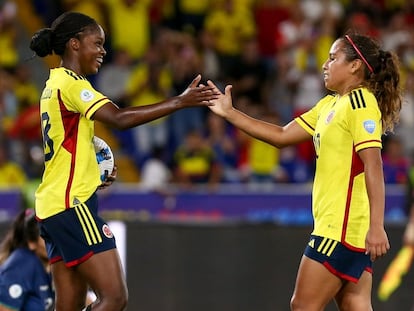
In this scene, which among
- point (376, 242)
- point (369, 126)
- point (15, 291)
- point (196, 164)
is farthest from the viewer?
point (196, 164)

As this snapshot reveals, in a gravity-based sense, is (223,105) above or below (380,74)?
below

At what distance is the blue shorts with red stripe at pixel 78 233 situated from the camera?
19.1ft

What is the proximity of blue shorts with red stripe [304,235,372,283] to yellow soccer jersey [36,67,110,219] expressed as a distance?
1207 millimetres

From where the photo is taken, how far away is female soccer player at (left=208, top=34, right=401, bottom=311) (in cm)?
572

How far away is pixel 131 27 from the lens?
13844mm

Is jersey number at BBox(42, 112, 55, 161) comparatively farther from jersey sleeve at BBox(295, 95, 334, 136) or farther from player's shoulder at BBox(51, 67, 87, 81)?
jersey sleeve at BBox(295, 95, 334, 136)

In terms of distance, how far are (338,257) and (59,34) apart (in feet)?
6.12

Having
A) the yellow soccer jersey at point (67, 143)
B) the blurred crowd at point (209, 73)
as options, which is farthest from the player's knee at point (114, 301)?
the blurred crowd at point (209, 73)

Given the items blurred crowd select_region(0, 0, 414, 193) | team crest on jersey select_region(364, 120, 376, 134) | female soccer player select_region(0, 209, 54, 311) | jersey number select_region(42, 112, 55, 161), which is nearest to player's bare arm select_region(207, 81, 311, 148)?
team crest on jersey select_region(364, 120, 376, 134)

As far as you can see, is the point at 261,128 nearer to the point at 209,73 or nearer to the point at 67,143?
the point at 67,143

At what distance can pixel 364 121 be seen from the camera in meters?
5.74

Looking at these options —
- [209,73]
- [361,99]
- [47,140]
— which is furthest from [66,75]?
[209,73]

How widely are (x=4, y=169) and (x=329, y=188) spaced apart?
Answer: 6607 mm

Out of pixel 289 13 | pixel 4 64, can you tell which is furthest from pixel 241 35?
pixel 4 64
